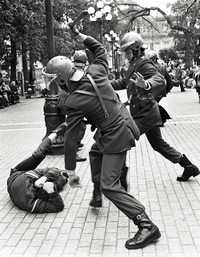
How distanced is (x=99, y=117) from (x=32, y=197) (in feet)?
5.45

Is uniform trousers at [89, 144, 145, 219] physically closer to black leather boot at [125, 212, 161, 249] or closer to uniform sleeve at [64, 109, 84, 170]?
black leather boot at [125, 212, 161, 249]

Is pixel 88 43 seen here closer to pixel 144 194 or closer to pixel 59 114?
pixel 144 194

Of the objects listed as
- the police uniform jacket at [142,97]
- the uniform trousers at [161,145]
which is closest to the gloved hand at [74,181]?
the police uniform jacket at [142,97]

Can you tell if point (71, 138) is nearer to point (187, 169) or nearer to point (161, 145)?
point (161, 145)

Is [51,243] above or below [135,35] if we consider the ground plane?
below

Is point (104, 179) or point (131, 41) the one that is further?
point (131, 41)

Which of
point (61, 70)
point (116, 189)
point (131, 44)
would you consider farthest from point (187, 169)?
point (61, 70)

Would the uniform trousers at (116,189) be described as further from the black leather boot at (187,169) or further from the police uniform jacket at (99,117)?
the black leather boot at (187,169)

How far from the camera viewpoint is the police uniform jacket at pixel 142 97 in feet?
18.7

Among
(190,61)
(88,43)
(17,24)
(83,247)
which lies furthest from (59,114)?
(190,61)

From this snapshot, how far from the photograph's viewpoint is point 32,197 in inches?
219

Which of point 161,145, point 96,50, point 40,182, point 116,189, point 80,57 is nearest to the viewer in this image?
point 116,189

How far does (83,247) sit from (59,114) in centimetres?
545

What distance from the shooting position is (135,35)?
217 inches
